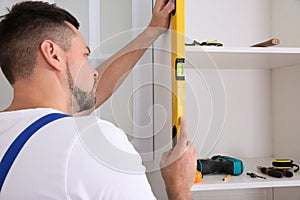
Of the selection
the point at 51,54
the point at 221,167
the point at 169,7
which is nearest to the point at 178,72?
the point at 169,7

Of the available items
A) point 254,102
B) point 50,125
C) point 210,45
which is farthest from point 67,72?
point 254,102

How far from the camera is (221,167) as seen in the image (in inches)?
48.1

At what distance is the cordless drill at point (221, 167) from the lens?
1.19 metres

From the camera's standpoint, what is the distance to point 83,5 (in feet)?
4.34

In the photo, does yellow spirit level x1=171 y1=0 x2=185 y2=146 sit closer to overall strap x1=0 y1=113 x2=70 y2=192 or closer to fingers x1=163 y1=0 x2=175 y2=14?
fingers x1=163 y1=0 x2=175 y2=14

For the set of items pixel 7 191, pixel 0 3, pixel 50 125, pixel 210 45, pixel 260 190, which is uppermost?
pixel 0 3

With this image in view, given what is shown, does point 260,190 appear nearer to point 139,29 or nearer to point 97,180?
point 139,29

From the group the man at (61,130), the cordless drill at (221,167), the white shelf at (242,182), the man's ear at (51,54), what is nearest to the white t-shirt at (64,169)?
the man at (61,130)

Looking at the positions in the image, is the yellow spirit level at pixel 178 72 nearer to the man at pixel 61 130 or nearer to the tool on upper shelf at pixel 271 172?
the man at pixel 61 130

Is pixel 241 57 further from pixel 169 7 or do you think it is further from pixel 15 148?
pixel 15 148

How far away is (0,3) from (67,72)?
0.62m

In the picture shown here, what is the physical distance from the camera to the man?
2.17 ft

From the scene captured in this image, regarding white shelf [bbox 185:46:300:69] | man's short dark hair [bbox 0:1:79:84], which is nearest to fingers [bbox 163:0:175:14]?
white shelf [bbox 185:46:300:69]

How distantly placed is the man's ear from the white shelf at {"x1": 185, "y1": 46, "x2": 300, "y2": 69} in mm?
369
